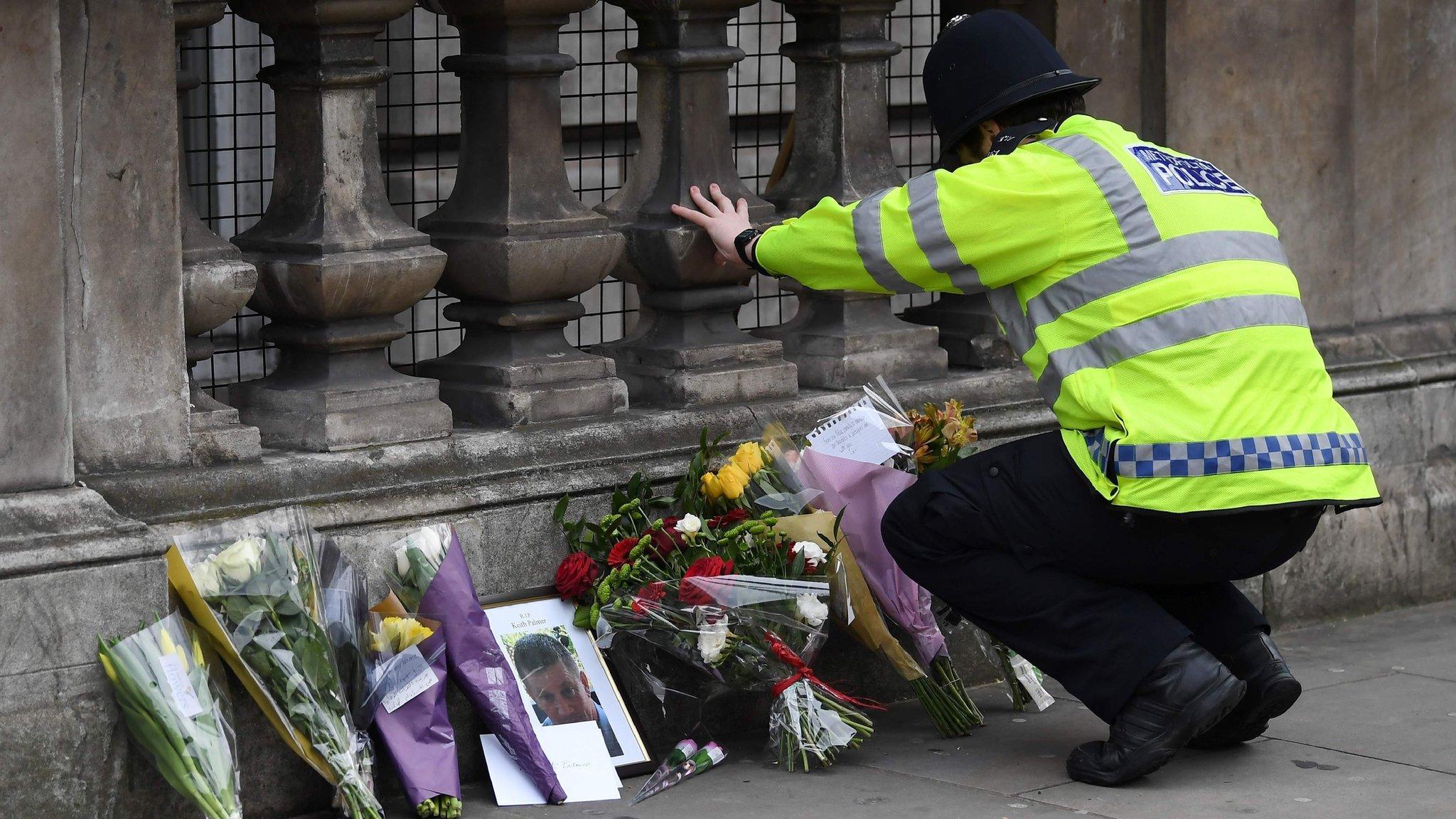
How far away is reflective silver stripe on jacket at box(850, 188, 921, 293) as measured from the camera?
4.17 m

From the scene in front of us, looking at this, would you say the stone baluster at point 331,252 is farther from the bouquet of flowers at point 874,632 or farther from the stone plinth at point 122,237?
the bouquet of flowers at point 874,632

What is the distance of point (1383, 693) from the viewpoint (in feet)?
16.6

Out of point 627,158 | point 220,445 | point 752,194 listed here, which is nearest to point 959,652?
point 752,194

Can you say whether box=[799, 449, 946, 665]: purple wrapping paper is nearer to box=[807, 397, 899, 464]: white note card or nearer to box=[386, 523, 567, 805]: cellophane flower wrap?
box=[807, 397, 899, 464]: white note card

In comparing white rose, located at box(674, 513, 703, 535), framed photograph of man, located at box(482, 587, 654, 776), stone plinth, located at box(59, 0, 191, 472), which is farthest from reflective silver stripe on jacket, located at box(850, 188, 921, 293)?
stone plinth, located at box(59, 0, 191, 472)

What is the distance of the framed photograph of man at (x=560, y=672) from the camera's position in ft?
14.0

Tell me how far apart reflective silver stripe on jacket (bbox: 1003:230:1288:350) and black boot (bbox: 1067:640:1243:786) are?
2.40ft

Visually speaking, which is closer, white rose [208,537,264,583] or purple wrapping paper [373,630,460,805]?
white rose [208,537,264,583]

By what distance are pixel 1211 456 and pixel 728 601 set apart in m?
0.99

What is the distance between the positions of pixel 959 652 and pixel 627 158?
3.14 meters

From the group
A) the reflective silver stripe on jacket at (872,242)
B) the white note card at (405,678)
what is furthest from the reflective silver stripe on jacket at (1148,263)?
the white note card at (405,678)

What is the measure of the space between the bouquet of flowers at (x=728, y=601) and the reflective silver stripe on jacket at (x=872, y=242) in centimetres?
57

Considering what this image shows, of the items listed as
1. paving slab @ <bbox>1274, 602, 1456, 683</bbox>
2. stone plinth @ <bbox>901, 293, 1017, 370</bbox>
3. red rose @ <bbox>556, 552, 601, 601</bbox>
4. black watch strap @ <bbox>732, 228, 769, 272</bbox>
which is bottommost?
paving slab @ <bbox>1274, 602, 1456, 683</bbox>

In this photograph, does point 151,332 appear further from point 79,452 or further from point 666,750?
point 666,750
